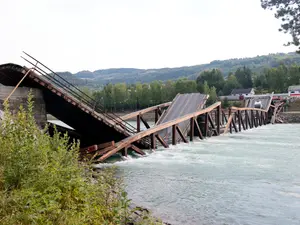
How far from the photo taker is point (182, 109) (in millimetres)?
24188

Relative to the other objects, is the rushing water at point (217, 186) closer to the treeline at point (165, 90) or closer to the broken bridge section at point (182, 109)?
the broken bridge section at point (182, 109)

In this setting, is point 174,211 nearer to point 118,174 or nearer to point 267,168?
point 118,174

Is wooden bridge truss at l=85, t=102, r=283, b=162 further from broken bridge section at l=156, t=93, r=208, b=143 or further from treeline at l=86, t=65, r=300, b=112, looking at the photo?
treeline at l=86, t=65, r=300, b=112

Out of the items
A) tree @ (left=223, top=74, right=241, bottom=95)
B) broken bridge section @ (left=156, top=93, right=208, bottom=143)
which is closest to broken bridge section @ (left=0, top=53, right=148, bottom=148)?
broken bridge section @ (left=156, top=93, right=208, bottom=143)

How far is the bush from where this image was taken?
14.1 ft

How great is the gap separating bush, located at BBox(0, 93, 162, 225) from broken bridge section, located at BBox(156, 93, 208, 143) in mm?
16008

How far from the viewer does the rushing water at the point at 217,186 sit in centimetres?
766

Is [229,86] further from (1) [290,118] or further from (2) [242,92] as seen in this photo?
(1) [290,118]

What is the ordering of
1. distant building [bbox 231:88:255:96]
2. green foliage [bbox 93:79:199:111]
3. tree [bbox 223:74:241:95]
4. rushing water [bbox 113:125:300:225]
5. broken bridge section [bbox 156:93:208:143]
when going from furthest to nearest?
tree [bbox 223:74:241:95] → distant building [bbox 231:88:255:96] → green foliage [bbox 93:79:199:111] → broken bridge section [bbox 156:93:208:143] → rushing water [bbox 113:125:300:225]

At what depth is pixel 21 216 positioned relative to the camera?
4.04m

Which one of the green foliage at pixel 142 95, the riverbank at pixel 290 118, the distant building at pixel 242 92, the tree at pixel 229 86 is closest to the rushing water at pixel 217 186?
the riverbank at pixel 290 118

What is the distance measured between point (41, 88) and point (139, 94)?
86084 millimetres

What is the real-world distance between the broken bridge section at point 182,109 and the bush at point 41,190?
52.5 feet

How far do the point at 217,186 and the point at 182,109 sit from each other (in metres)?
14.0
